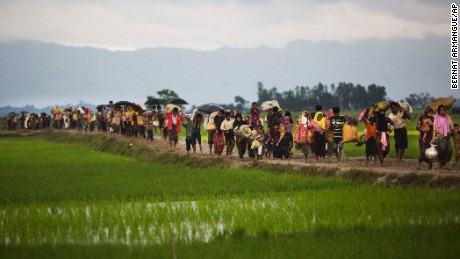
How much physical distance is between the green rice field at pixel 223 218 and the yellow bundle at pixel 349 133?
226 centimetres

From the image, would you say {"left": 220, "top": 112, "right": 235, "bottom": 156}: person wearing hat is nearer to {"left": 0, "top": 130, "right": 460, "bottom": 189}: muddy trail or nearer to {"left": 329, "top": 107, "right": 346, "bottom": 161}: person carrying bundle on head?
{"left": 0, "top": 130, "right": 460, "bottom": 189}: muddy trail

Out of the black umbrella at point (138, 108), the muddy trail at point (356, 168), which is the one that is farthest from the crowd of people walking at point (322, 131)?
the black umbrella at point (138, 108)

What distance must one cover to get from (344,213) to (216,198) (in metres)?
2.83

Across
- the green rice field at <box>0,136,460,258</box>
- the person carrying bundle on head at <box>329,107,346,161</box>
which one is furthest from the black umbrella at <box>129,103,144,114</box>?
the person carrying bundle on head at <box>329,107,346,161</box>

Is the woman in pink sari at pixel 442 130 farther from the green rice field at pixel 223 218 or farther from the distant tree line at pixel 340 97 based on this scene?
the distant tree line at pixel 340 97

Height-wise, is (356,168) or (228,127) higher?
(228,127)

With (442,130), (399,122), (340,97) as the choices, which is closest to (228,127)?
(399,122)

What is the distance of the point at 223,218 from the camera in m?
9.71

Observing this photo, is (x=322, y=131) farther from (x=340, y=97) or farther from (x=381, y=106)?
(x=340, y=97)

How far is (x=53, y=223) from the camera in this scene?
942cm

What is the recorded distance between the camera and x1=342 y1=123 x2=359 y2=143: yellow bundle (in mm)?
15828

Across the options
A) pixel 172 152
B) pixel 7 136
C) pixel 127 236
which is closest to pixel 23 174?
pixel 172 152

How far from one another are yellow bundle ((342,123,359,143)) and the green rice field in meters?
2.26

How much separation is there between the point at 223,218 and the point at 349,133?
682cm
